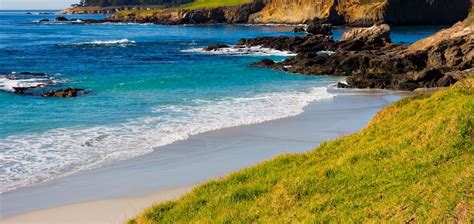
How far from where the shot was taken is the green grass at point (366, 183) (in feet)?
27.4

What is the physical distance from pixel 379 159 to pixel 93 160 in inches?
397

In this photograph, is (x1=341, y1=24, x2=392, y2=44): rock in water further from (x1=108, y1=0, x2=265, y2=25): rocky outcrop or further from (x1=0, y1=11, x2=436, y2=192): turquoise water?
(x1=108, y1=0, x2=265, y2=25): rocky outcrop

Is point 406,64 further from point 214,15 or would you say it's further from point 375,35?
point 214,15

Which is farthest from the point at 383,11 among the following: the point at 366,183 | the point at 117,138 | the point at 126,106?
the point at 366,183

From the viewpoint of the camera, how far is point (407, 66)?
41531 millimetres

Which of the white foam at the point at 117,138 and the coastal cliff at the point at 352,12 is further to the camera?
the coastal cliff at the point at 352,12

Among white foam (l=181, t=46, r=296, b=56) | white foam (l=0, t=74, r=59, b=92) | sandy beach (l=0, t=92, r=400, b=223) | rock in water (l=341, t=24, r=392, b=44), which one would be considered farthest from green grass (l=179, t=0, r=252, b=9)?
sandy beach (l=0, t=92, r=400, b=223)

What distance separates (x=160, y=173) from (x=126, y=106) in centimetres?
1253

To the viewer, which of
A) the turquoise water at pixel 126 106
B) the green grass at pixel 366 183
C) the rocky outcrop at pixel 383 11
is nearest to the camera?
the green grass at pixel 366 183

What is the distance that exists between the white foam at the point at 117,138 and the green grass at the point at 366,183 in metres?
7.07

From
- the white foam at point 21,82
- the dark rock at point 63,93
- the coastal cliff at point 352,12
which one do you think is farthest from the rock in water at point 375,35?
the coastal cliff at point 352,12

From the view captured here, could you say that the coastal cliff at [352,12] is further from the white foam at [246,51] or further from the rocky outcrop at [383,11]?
the white foam at [246,51]

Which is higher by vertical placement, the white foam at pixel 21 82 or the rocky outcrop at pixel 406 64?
the rocky outcrop at pixel 406 64

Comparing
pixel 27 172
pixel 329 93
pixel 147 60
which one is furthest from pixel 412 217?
pixel 147 60
